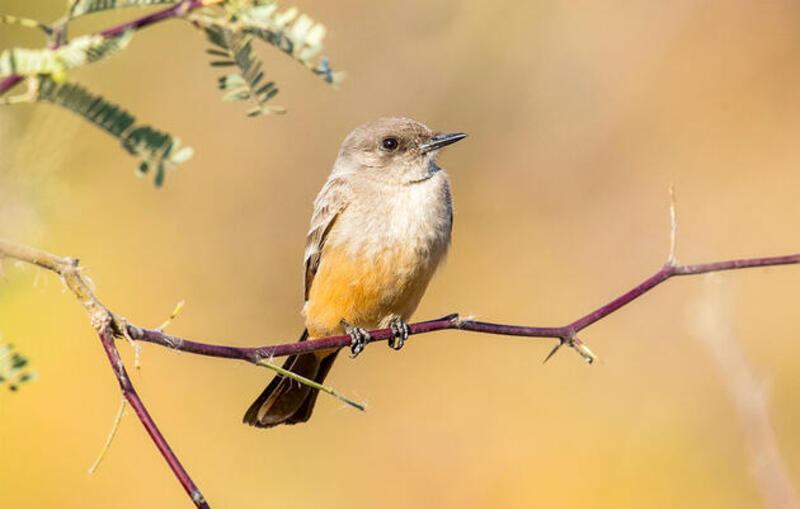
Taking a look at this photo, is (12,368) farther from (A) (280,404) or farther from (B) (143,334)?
(A) (280,404)

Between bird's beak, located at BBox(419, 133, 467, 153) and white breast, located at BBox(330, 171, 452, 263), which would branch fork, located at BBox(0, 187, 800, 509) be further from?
bird's beak, located at BBox(419, 133, 467, 153)

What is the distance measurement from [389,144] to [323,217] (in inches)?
21.9

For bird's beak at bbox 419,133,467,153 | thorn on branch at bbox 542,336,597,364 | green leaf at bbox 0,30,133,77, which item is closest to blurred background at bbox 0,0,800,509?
bird's beak at bbox 419,133,467,153

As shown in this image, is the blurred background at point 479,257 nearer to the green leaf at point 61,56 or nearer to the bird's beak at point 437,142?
the bird's beak at point 437,142

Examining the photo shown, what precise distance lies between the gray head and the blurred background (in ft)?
6.56

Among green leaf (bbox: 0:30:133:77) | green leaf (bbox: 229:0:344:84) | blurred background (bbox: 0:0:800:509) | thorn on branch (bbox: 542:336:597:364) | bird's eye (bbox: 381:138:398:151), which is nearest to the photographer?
green leaf (bbox: 0:30:133:77)

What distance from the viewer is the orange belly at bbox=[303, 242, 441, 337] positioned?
4500mm

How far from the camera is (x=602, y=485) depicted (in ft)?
23.6

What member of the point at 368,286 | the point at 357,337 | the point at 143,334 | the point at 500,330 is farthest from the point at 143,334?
the point at 368,286

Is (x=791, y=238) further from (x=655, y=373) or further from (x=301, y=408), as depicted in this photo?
(x=301, y=408)

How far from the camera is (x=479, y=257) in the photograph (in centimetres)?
845

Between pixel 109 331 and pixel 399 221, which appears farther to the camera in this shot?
pixel 399 221

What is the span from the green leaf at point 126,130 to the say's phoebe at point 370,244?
264 centimetres

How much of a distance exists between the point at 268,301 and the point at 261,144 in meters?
1.37
